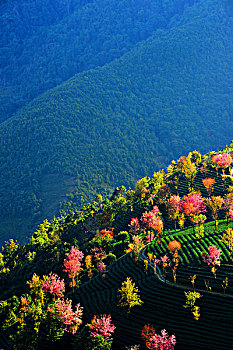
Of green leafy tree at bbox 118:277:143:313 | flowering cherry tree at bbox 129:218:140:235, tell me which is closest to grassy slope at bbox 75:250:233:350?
green leafy tree at bbox 118:277:143:313

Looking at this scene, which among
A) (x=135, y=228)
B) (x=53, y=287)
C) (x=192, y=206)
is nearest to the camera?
(x=53, y=287)

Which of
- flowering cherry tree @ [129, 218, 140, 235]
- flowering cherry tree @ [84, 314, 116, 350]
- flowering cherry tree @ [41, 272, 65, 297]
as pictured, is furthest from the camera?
flowering cherry tree @ [129, 218, 140, 235]

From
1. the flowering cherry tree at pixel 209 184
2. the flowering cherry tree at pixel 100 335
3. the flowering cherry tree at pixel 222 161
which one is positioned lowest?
the flowering cherry tree at pixel 100 335

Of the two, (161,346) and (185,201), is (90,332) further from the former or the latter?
(185,201)

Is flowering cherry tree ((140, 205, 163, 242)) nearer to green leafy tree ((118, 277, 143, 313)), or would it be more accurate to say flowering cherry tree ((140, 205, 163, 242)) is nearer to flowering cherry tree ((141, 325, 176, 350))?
green leafy tree ((118, 277, 143, 313))

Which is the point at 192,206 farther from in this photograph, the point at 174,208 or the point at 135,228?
the point at 135,228

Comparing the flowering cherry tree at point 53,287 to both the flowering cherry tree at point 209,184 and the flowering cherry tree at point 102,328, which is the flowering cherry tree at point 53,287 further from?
the flowering cherry tree at point 209,184

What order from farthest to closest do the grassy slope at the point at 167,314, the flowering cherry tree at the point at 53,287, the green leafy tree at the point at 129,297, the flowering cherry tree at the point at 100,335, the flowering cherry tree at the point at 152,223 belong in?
the flowering cherry tree at the point at 152,223, the flowering cherry tree at the point at 53,287, the green leafy tree at the point at 129,297, the flowering cherry tree at the point at 100,335, the grassy slope at the point at 167,314

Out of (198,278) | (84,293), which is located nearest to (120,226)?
(84,293)

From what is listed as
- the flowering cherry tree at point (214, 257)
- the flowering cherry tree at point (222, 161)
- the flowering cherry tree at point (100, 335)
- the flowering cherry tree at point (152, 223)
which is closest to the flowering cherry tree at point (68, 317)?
the flowering cherry tree at point (100, 335)

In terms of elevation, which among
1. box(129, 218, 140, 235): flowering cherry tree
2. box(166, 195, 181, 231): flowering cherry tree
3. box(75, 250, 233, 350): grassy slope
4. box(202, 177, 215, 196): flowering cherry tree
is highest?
box(202, 177, 215, 196): flowering cherry tree

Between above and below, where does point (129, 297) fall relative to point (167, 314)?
above

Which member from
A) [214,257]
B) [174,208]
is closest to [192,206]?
[174,208]
